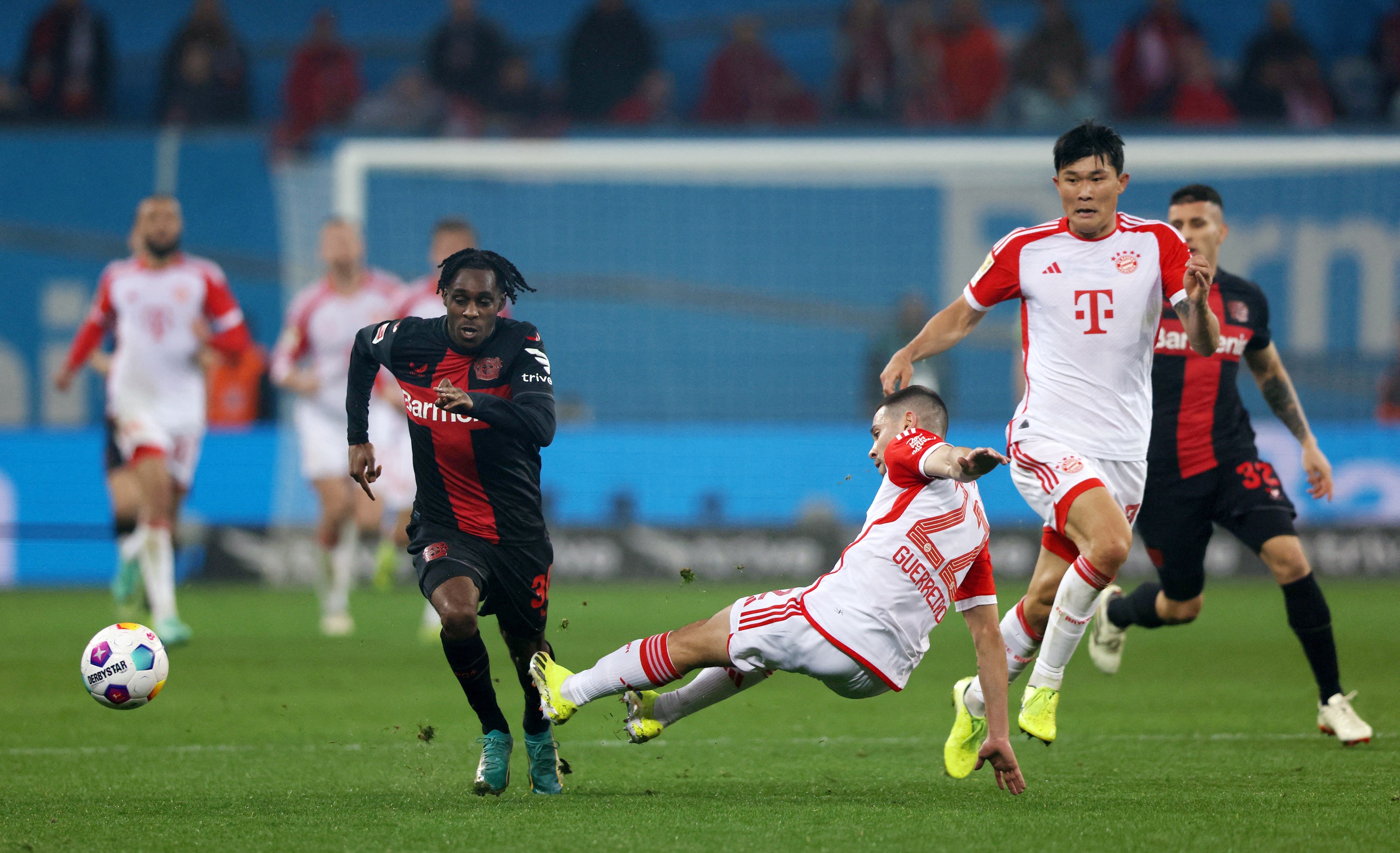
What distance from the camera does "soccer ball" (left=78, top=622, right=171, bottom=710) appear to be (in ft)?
19.9

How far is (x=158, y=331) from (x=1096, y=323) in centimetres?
679

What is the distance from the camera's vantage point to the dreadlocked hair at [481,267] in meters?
5.77

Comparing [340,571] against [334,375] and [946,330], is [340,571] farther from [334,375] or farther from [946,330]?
[946,330]

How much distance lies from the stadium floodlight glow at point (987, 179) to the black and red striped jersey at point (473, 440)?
9.46 m

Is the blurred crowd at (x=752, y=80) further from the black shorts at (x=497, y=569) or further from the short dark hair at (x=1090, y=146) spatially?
the black shorts at (x=497, y=569)

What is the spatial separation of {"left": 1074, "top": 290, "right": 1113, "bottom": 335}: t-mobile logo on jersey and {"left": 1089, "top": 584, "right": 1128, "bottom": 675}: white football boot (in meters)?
2.08

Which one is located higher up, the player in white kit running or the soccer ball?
the player in white kit running

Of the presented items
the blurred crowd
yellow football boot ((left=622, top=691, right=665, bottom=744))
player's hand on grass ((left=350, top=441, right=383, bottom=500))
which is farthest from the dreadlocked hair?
the blurred crowd

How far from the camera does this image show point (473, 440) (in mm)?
5734

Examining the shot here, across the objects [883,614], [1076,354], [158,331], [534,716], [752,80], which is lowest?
[534,716]

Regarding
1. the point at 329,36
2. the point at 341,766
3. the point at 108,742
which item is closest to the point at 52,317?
the point at 329,36

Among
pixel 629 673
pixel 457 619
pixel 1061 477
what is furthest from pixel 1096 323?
pixel 457 619

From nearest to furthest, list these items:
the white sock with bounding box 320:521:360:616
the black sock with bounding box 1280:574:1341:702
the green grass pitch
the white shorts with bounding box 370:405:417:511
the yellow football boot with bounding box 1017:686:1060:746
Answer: the green grass pitch < the yellow football boot with bounding box 1017:686:1060:746 < the black sock with bounding box 1280:574:1341:702 < the white sock with bounding box 320:521:360:616 < the white shorts with bounding box 370:405:417:511

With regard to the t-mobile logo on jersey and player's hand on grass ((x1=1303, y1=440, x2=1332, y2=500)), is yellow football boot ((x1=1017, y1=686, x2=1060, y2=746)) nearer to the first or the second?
the t-mobile logo on jersey
